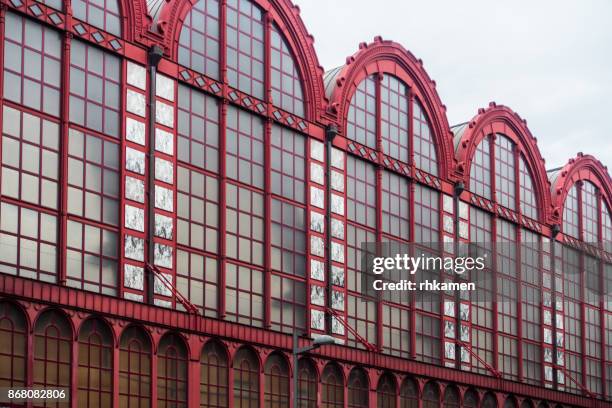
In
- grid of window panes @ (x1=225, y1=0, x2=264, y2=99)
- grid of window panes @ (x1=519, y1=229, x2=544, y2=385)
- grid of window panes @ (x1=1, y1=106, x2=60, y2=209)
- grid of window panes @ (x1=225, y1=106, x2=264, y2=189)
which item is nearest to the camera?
grid of window panes @ (x1=1, y1=106, x2=60, y2=209)

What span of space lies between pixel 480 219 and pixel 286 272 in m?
21.4

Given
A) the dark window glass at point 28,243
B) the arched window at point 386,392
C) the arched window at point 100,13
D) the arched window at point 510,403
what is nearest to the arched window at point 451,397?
the arched window at point 386,392

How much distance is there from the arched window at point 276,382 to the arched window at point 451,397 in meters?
14.3

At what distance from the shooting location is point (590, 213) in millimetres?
93188

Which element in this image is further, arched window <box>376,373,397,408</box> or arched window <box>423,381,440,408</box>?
arched window <box>423,381,440,408</box>

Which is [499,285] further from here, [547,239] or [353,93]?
[353,93]

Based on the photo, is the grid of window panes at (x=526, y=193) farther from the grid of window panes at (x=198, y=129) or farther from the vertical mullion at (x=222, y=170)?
the grid of window panes at (x=198, y=129)

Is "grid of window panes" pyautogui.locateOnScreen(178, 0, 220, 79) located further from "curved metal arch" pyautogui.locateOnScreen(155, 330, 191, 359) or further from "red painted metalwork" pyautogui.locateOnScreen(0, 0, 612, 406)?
"curved metal arch" pyautogui.locateOnScreen(155, 330, 191, 359)

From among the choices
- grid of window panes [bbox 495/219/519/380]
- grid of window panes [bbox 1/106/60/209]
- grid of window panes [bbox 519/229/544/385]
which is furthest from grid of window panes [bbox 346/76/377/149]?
grid of window panes [bbox 1/106/60/209]

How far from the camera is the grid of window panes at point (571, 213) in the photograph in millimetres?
89562

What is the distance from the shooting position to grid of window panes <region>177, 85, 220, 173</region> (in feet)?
190

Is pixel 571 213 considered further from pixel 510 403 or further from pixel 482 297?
pixel 510 403

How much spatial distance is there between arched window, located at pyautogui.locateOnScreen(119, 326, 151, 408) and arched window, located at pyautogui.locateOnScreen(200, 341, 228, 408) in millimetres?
3465

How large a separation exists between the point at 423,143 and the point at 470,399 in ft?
50.3
